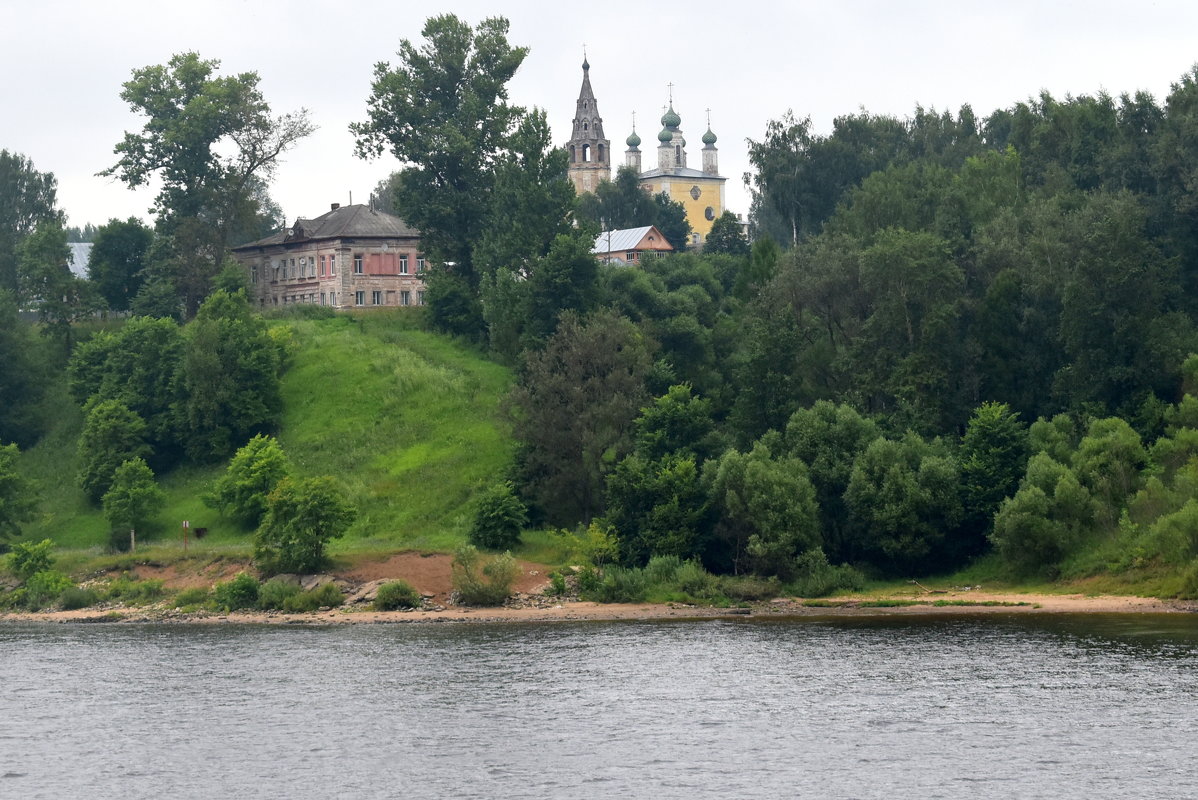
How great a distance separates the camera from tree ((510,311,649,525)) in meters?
79.4

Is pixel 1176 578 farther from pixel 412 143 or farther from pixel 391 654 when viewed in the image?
pixel 412 143

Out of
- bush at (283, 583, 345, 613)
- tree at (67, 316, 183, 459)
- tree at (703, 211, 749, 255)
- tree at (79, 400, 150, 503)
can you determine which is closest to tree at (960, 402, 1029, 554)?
bush at (283, 583, 345, 613)

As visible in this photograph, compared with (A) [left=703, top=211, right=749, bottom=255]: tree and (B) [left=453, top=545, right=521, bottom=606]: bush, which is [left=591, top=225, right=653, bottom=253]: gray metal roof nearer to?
(A) [left=703, top=211, right=749, bottom=255]: tree

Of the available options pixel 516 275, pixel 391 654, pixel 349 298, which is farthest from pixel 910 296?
pixel 349 298

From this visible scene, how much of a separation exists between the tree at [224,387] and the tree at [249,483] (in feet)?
21.8

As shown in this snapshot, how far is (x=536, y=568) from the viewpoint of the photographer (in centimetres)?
7606

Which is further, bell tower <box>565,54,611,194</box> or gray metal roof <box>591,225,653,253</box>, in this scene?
bell tower <box>565,54,611,194</box>

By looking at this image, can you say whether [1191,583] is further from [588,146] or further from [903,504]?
[588,146]

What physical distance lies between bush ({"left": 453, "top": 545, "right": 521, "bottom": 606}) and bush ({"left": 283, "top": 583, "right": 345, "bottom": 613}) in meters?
5.49

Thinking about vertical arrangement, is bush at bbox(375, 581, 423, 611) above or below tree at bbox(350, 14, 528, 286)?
below

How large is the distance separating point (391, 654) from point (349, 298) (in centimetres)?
5869

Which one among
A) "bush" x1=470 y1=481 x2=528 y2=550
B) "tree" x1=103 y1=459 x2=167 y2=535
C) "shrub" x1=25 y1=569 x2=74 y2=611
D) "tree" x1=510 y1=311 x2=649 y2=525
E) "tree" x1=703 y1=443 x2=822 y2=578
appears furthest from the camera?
"tree" x1=103 y1=459 x2=167 y2=535

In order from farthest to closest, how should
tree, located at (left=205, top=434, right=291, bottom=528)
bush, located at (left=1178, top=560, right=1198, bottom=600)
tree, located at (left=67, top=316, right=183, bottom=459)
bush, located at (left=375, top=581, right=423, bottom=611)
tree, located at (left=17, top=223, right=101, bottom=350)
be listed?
tree, located at (left=17, top=223, right=101, bottom=350)
tree, located at (left=67, top=316, right=183, bottom=459)
tree, located at (left=205, top=434, right=291, bottom=528)
bush, located at (left=375, top=581, right=423, bottom=611)
bush, located at (left=1178, top=560, right=1198, bottom=600)

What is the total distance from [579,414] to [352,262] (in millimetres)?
42177
